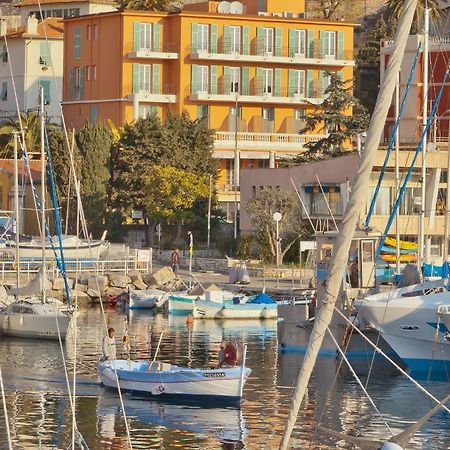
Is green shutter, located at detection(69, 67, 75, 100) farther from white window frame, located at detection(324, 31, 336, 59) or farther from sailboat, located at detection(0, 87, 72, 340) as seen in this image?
sailboat, located at detection(0, 87, 72, 340)

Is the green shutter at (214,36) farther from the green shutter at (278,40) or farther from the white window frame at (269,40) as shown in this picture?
the green shutter at (278,40)

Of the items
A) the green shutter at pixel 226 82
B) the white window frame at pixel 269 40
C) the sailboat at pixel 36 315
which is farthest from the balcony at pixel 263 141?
the sailboat at pixel 36 315

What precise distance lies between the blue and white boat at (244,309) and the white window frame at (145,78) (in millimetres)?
41300

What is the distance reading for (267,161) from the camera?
102 metres

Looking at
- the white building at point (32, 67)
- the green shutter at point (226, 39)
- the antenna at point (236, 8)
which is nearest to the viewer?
the green shutter at point (226, 39)

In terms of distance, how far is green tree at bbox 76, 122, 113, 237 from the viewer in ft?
288

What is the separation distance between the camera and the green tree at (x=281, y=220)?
7469 cm

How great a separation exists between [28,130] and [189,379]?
64767 millimetres

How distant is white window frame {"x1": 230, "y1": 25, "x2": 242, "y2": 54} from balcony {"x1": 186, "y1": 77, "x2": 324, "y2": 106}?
6.88ft

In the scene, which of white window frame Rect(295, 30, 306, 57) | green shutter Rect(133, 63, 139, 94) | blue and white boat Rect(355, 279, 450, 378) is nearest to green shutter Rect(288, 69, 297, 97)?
white window frame Rect(295, 30, 306, 57)

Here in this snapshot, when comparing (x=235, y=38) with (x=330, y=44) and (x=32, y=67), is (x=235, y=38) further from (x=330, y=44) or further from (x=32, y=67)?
(x=32, y=67)

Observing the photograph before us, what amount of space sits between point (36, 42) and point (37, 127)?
765 inches

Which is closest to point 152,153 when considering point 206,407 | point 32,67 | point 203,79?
point 203,79

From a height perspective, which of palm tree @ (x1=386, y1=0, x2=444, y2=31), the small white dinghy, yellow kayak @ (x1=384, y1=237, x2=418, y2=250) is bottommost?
the small white dinghy
